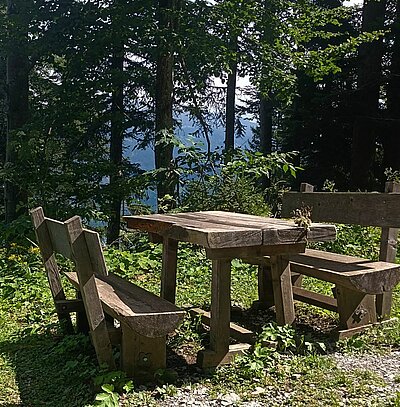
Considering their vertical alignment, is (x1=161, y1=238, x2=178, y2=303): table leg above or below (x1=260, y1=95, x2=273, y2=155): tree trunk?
below

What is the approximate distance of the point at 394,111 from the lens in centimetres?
1548

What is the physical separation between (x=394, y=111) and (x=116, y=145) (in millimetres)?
7982

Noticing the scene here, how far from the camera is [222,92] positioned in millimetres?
20859

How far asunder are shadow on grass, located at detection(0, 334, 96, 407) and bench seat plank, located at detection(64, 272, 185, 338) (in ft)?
1.63

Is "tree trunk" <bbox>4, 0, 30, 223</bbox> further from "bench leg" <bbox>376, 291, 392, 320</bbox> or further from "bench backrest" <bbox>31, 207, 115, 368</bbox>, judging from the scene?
"bench leg" <bbox>376, 291, 392, 320</bbox>

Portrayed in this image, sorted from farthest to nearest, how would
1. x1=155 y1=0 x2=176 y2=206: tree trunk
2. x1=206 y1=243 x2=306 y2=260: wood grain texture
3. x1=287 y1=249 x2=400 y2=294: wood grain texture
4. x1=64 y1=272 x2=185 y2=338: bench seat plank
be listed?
1. x1=155 y1=0 x2=176 y2=206: tree trunk
2. x1=287 y1=249 x2=400 y2=294: wood grain texture
3. x1=206 y1=243 x2=306 y2=260: wood grain texture
4. x1=64 y1=272 x2=185 y2=338: bench seat plank

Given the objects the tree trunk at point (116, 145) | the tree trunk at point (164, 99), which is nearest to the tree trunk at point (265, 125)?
the tree trunk at point (116, 145)

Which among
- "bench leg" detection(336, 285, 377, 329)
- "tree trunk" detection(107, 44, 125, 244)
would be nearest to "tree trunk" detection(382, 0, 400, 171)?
"tree trunk" detection(107, 44, 125, 244)

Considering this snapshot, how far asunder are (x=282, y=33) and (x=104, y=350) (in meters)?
8.19

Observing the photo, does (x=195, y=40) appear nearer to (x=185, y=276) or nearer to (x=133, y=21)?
(x=133, y=21)

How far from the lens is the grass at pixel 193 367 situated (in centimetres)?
326

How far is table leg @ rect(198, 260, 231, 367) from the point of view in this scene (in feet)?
12.0

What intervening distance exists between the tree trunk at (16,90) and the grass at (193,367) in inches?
194

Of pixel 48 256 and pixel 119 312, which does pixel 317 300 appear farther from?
pixel 48 256
